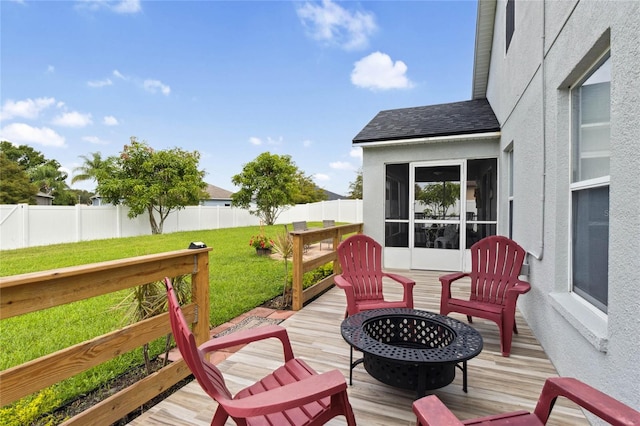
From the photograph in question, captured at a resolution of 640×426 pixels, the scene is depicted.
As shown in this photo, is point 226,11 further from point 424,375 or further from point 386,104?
point 424,375

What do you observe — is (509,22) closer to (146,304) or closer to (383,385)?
(383,385)

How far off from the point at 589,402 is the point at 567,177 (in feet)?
6.74

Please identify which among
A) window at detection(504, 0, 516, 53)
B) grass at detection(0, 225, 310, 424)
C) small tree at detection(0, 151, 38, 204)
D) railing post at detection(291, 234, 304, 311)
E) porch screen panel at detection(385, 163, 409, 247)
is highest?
window at detection(504, 0, 516, 53)

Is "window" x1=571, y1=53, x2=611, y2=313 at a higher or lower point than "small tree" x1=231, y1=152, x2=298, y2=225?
lower

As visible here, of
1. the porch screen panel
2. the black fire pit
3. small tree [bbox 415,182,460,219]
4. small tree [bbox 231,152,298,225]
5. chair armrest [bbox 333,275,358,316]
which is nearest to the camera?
the black fire pit

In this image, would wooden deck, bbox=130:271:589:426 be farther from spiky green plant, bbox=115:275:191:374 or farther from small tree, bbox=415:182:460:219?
small tree, bbox=415:182:460:219

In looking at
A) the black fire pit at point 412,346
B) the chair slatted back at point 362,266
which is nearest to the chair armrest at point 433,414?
the black fire pit at point 412,346

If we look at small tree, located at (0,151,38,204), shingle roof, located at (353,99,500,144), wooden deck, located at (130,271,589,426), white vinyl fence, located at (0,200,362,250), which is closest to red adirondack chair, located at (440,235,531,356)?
wooden deck, located at (130,271,589,426)

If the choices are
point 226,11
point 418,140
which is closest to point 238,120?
point 226,11

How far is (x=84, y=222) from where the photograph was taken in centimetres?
1226

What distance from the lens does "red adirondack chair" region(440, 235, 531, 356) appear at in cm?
321

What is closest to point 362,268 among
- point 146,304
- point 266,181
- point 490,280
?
point 490,280

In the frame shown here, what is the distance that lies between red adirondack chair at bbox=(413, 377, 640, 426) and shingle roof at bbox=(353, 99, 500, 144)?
5.38 m

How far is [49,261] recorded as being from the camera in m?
7.41
